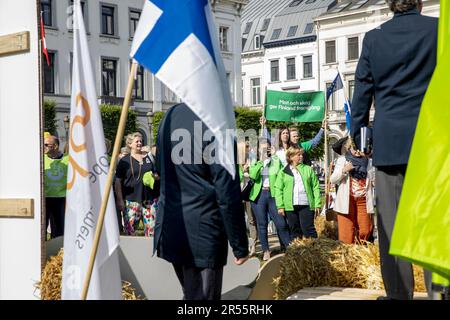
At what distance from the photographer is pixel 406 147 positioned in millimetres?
4457

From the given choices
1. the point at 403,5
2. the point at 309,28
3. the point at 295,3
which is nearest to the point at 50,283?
the point at 403,5

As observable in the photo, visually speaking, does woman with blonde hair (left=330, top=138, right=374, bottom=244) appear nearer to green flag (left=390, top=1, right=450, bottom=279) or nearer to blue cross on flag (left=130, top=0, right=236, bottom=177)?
blue cross on flag (left=130, top=0, right=236, bottom=177)

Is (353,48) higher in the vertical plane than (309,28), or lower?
lower

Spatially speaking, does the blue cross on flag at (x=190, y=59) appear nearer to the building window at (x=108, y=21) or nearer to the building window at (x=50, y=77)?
the building window at (x=50, y=77)

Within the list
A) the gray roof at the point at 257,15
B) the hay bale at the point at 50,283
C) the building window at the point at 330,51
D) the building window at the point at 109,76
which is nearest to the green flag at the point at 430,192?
the hay bale at the point at 50,283

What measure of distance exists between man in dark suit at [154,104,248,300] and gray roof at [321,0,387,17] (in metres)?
57.1

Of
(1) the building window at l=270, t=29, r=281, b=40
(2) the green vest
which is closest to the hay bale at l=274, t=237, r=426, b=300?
(2) the green vest

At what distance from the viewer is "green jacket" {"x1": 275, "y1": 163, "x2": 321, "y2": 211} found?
442 inches

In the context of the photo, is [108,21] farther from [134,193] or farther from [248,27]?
[248,27]

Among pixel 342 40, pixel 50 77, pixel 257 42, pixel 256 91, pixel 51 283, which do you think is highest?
pixel 257 42

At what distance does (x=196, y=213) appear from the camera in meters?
4.66

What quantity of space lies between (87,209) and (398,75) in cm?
201

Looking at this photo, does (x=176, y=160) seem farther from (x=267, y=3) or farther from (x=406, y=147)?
(x=267, y=3)
